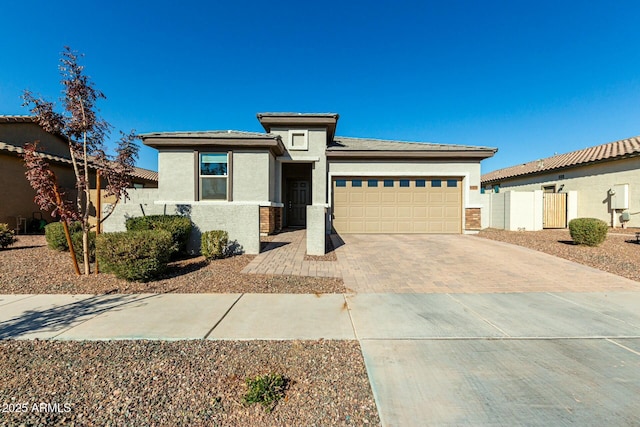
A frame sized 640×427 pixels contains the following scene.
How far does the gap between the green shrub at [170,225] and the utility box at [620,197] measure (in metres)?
19.3

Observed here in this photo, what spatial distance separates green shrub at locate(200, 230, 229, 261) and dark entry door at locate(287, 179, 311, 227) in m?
8.44

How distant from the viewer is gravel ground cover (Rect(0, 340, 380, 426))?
2.16 m

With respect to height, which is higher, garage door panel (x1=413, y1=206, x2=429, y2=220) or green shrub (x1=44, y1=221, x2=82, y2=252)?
garage door panel (x1=413, y1=206, x2=429, y2=220)

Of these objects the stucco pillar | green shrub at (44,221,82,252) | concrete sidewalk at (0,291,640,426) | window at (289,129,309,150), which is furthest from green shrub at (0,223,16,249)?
window at (289,129,309,150)

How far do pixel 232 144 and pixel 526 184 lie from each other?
20.4 m

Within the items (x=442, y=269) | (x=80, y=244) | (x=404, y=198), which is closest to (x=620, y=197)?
(x=404, y=198)

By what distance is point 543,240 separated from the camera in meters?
10.5

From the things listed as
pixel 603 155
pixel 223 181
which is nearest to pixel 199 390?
pixel 223 181

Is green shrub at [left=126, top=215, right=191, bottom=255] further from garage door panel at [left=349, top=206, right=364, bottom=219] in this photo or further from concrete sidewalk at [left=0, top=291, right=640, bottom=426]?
garage door panel at [left=349, top=206, right=364, bottom=219]

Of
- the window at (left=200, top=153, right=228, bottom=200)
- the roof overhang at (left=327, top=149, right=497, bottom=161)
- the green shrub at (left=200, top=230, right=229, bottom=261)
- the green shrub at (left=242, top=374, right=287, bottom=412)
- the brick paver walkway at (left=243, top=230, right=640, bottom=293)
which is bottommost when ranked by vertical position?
the green shrub at (left=242, top=374, right=287, bottom=412)

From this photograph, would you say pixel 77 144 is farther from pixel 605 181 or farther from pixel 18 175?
pixel 605 181

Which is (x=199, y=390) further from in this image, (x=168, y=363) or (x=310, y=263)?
(x=310, y=263)

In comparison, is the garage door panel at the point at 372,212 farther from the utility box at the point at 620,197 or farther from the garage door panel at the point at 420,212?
the utility box at the point at 620,197

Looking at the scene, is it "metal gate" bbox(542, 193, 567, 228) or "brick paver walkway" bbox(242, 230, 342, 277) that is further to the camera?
"metal gate" bbox(542, 193, 567, 228)
